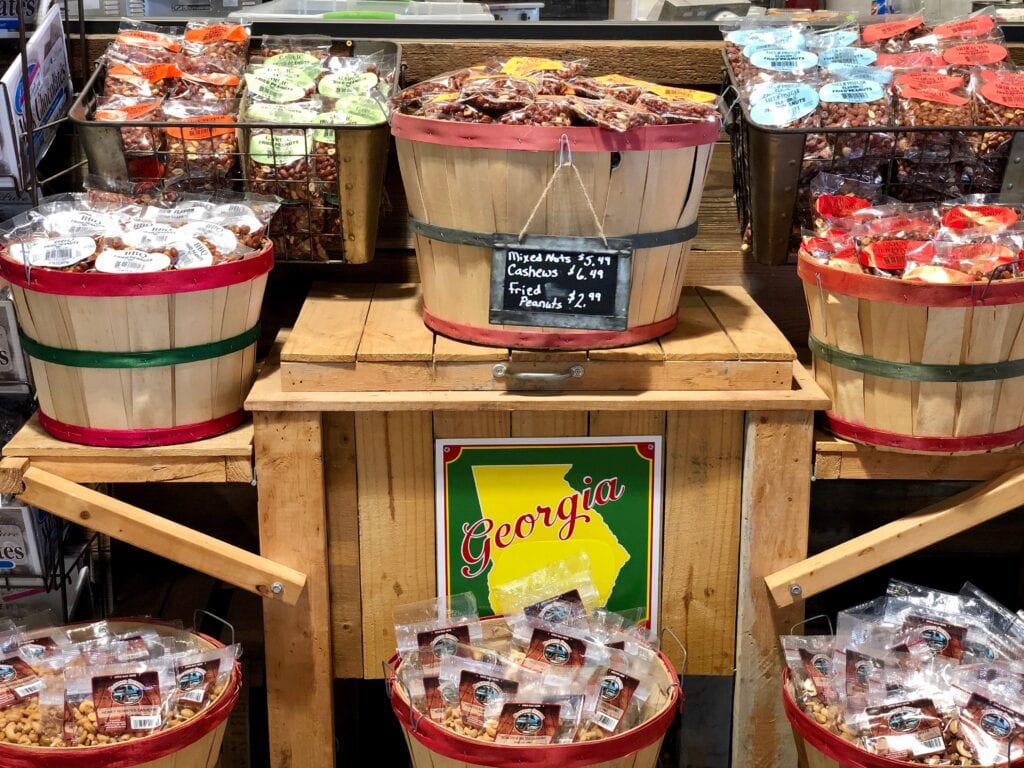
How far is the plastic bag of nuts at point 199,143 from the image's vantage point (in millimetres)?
2127

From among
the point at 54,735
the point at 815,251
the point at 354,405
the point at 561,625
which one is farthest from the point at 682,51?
the point at 54,735

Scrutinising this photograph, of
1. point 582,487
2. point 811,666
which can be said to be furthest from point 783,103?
point 811,666

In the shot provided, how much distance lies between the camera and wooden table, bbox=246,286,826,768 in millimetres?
2012

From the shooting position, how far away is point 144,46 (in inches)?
90.0

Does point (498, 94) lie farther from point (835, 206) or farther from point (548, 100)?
point (835, 206)

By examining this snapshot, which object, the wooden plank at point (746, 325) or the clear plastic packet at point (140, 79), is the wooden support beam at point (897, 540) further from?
the clear plastic packet at point (140, 79)

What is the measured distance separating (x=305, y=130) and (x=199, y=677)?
1.00 m

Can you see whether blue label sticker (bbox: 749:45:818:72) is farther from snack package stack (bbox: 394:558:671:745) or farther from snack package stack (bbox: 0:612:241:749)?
snack package stack (bbox: 0:612:241:749)

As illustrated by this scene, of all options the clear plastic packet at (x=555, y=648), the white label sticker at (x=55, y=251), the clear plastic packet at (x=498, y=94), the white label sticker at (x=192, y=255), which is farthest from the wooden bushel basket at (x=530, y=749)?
the clear plastic packet at (x=498, y=94)

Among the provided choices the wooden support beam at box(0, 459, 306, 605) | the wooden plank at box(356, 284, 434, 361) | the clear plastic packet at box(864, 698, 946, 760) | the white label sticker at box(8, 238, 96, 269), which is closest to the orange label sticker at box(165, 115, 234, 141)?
the white label sticker at box(8, 238, 96, 269)

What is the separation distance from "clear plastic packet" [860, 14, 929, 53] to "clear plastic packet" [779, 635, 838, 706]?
3.80ft

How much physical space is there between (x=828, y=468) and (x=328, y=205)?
1.04 meters

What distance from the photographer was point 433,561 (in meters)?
2.12

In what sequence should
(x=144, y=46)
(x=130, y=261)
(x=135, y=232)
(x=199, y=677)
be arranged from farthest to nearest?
(x=144, y=46) → (x=199, y=677) → (x=135, y=232) → (x=130, y=261)
